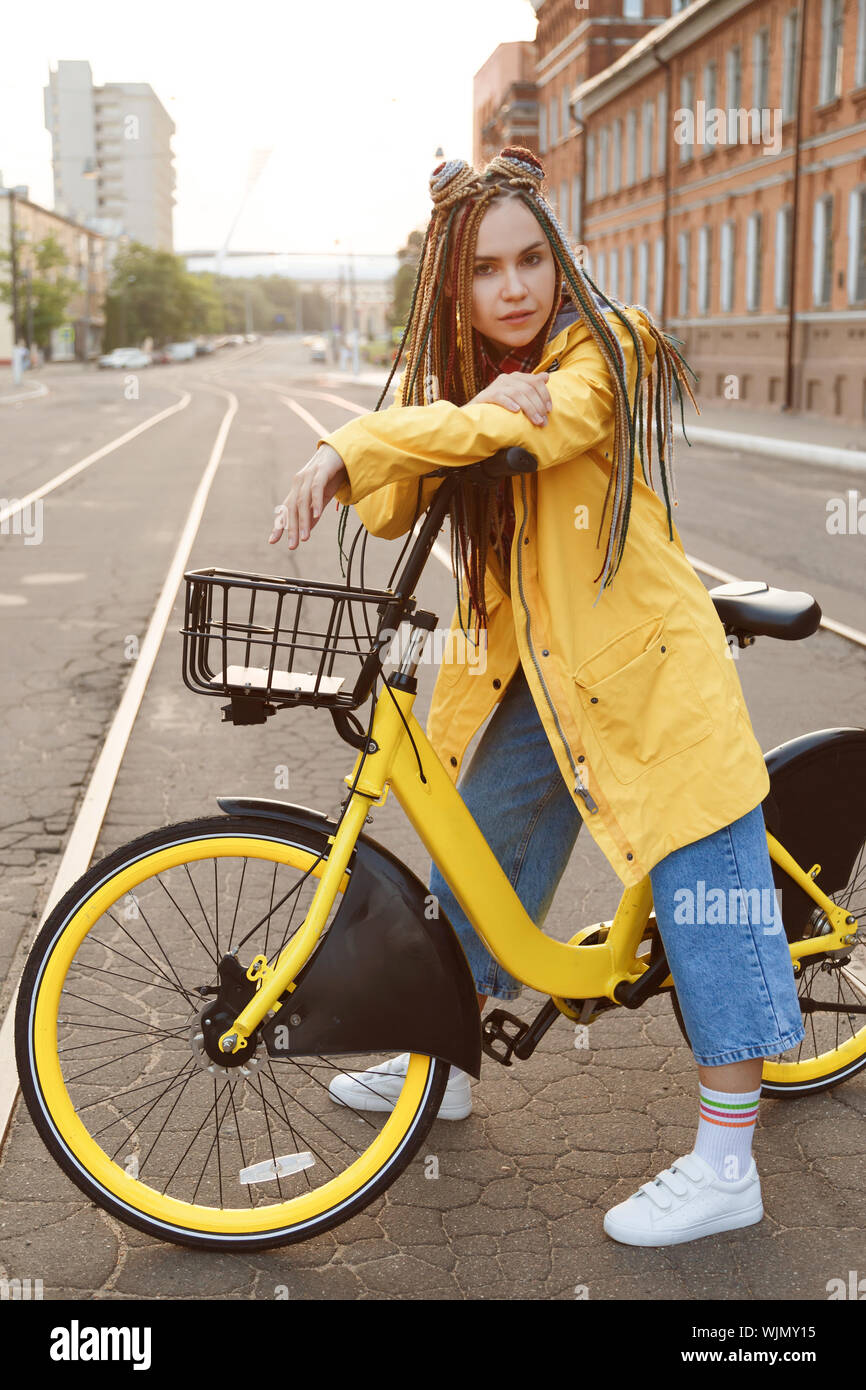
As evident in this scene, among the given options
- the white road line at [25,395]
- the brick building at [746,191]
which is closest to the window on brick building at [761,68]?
the brick building at [746,191]

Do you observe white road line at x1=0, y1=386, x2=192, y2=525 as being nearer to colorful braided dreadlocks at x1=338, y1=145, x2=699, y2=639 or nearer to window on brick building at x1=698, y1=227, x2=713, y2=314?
colorful braided dreadlocks at x1=338, y1=145, x2=699, y2=639

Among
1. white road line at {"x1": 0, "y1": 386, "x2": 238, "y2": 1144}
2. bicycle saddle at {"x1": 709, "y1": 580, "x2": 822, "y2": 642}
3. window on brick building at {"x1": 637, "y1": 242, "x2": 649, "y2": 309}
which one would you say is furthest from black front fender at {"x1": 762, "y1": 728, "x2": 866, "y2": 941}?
window on brick building at {"x1": 637, "y1": 242, "x2": 649, "y2": 309}

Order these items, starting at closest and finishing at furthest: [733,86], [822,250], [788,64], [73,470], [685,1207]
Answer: [685,1207]
[73,470]
[822,250]
[788,64]
[733,86]

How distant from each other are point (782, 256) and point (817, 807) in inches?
1341

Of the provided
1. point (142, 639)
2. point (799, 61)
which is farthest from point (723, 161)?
point (142, 639)

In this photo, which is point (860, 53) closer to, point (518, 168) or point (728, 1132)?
point (518, 168)

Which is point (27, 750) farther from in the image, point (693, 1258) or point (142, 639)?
point (693, 1258)

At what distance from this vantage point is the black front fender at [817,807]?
123 inches

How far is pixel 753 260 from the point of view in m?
36.8

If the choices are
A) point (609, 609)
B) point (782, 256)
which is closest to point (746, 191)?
point (782, 256)

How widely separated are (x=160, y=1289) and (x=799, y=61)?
34109mm

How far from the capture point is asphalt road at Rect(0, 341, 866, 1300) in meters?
2.75

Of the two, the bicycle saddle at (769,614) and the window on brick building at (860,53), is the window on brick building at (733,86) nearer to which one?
the window on brick building at (860,53)
